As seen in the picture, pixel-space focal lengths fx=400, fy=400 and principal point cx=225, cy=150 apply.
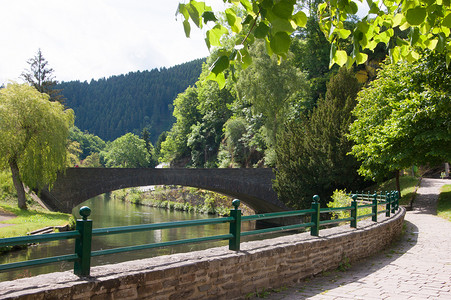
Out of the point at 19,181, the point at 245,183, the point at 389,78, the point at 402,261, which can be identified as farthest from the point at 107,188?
the point at 402,261

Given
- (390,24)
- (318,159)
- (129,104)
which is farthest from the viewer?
(129,104)

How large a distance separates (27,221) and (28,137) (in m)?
5.13

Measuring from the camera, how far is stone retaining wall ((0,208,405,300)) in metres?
3.24

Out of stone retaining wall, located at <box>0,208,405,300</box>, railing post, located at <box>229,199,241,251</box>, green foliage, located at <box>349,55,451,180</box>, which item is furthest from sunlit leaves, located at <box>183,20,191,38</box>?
green foliage, located at <box>349,55,451,180</box>

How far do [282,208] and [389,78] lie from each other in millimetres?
10672

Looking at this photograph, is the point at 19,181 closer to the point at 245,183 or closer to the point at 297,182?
the point at 245,183

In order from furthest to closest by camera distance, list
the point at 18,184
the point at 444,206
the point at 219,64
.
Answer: the point at 18,184, the point at 444,206, the point at 219,64

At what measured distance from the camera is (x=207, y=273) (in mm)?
4309

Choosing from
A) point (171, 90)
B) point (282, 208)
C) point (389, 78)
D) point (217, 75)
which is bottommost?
point (282, 208)

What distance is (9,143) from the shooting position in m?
19.3

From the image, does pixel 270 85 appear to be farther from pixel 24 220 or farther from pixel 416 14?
pixel 416 14

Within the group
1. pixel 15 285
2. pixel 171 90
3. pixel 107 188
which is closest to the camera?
pixel 15 285

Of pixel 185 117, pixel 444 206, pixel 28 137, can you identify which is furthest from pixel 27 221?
pixel 185 117

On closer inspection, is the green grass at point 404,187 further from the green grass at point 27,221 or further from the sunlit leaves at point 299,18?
the sunlit leaves at point 299,18
